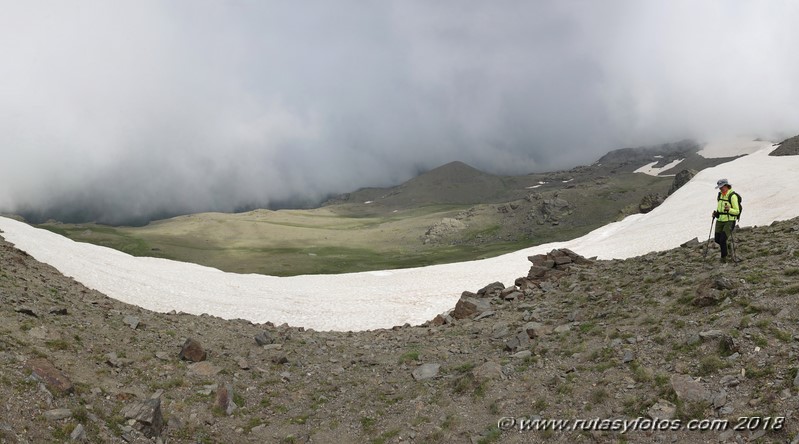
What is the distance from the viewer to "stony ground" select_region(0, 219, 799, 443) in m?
12.0

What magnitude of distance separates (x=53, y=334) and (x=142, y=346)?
3380 millimetres

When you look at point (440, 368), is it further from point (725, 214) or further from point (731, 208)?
point (731, 208)

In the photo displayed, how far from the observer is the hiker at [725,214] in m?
21.8

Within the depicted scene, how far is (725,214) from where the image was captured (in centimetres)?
2203

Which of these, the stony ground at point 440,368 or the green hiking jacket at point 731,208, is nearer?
the stony ground at point 440,368

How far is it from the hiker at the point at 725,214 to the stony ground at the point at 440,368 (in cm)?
159

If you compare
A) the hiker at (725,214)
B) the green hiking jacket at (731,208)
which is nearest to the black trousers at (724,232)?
the hiker at (725,214)

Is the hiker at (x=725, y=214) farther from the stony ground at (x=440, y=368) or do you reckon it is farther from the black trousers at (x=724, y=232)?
the stony ground at (x=440, y=368)

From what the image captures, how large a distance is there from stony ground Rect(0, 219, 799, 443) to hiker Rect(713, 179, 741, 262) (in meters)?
1.59

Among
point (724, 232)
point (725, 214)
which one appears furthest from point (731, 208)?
point (724, 232)

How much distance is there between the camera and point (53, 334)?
16.5 m

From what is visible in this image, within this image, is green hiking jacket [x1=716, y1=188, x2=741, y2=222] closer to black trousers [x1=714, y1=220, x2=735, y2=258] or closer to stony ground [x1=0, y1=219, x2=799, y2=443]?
black trousers [x1=714, y1=220, x2=735, y2=258]

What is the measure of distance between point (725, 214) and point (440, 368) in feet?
54.8

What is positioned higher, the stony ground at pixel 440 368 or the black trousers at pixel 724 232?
the black trousers at pixel 724 232
